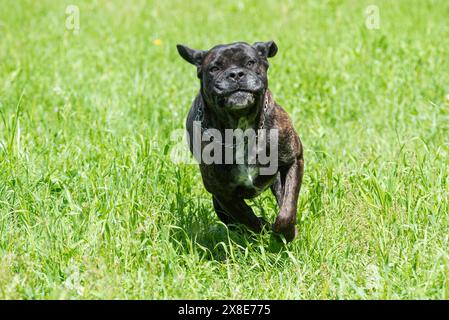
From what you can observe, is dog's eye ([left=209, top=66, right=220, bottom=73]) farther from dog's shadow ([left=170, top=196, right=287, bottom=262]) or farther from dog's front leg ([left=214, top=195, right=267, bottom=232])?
dog's shadow ([left=170, top=196, right=287, bottom=262])

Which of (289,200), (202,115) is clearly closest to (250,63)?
(202,115)

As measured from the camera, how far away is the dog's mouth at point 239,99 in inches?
213

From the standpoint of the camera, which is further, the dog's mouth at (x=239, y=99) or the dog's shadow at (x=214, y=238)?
the dog's shadow at (x=214, y=238)

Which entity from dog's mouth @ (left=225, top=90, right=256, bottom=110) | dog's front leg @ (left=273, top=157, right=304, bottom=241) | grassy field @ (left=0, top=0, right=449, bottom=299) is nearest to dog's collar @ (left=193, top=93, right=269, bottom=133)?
dog's mouth @ (left=225, top=90, right=256, bottom=110)

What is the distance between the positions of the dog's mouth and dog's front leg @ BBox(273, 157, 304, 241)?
57 centimetres

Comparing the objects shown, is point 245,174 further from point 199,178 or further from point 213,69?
point 199,178

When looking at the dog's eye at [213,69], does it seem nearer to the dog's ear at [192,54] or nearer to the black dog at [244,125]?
the black dog at [244,125]

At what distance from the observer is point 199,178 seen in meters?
6.86

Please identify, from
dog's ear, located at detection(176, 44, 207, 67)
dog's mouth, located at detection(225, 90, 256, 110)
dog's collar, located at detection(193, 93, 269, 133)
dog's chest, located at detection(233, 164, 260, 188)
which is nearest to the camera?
dog's mouth, located at detection(225, 90, 256, 110)

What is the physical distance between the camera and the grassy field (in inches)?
204

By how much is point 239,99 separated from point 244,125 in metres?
0.29

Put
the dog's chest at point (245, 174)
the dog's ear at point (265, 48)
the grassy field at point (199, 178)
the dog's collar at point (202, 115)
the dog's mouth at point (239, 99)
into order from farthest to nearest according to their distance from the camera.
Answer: the dog's ear at point (265, 48), the dog's collar at point (202, 115), the dog's chest at point (245, 174), the dog's mouth at point (239, 99), the grassy field at point (199, 178)

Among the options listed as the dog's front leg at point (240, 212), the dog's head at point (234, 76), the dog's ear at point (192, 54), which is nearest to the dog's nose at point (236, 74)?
the dog's head at point (234, 76)

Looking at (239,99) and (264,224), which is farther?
(264,224)
